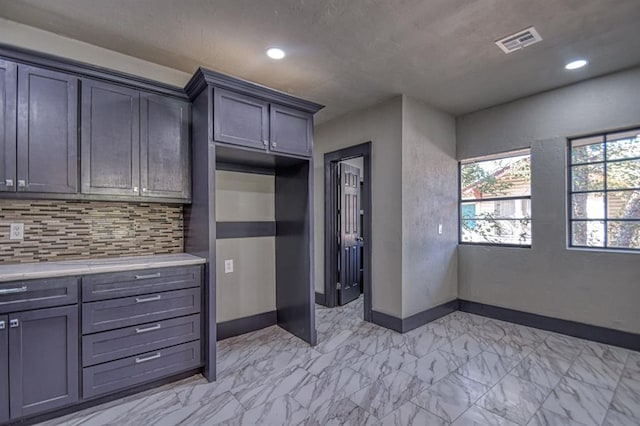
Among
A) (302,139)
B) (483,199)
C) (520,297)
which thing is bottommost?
(520,297)

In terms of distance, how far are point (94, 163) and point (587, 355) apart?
15.0 feet

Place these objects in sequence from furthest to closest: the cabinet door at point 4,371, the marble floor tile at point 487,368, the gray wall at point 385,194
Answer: the gray wall at point 385,194 → the marble floor tile at point 487,368 → the cabinet door at point 4,371

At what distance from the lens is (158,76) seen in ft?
9.32

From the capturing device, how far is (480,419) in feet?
6.44

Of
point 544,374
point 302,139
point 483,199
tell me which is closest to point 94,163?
point 302,139

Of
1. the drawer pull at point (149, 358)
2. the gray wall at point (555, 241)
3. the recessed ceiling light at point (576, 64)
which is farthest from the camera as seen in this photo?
the gray wall at point (555, 241)

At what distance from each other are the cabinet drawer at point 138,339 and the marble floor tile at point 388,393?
1.35m

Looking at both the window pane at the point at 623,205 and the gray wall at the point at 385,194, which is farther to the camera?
the gray wall at the point at 385,194

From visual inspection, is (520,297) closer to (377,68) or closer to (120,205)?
(377,68)

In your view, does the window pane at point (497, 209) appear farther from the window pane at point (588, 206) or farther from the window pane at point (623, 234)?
the window pane at point (623, 234)

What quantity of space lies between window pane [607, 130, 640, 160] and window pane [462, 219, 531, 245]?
1037 millimetres

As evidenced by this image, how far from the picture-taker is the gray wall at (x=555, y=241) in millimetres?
3027

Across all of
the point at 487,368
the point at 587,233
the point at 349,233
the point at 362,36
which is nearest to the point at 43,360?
the point at 362,36

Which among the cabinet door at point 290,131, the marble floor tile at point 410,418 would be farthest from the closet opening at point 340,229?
the marble floor tile at point 410,418
